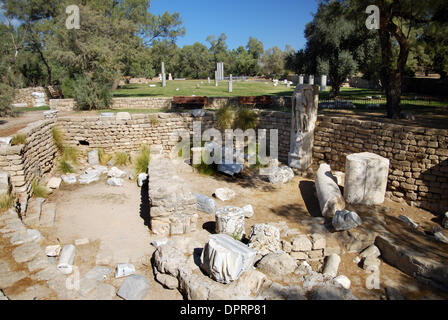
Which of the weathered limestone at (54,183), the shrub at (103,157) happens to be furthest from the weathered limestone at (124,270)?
the shrub at (103,157)

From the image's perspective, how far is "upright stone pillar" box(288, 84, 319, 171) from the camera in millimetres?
9195

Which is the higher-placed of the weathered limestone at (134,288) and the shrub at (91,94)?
the shrub at (91,94)

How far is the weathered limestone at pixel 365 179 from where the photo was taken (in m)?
7.19

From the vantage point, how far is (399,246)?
16.7ft

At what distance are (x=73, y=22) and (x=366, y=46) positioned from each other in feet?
48.5

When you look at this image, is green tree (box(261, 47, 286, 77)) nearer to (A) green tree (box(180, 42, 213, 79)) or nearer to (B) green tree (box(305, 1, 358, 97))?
(A) green tree (box(180, 42, 213, 79))

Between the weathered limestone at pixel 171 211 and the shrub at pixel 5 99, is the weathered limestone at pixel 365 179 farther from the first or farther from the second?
the shrub at pixel 5 99

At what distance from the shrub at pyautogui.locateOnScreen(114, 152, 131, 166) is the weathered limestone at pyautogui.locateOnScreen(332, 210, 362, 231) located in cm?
654

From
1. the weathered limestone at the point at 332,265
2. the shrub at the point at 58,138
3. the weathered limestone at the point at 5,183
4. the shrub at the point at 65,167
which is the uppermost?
the shrub at the point at 58,138

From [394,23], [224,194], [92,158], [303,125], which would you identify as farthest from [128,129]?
[394,23]

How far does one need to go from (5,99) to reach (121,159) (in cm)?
502

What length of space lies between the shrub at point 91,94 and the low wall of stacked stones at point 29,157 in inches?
159

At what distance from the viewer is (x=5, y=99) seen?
437 inches
